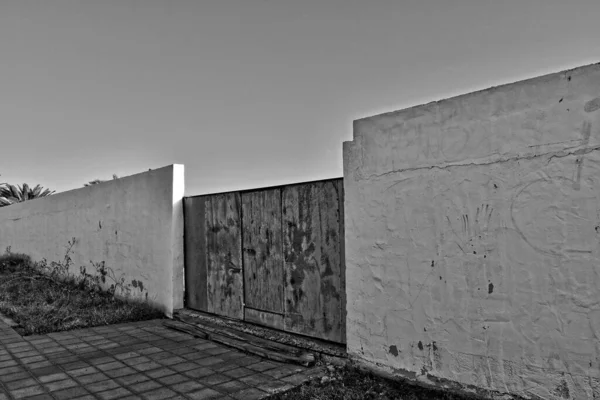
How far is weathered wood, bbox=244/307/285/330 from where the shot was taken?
15.7 ft

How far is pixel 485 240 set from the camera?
2967mm

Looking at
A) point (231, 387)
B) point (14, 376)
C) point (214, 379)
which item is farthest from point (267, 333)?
point (14, 376)

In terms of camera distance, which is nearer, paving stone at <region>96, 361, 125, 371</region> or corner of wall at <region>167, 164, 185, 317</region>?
paving stone at <region>96, 361, 125, 371</region>

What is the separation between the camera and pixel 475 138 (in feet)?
10.00

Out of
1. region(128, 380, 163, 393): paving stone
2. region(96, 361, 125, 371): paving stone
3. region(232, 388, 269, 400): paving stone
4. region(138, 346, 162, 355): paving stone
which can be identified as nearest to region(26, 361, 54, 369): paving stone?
region(96, 361, 125, 371): paving stone

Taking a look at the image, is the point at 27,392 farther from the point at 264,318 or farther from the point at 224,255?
the point at 224,255

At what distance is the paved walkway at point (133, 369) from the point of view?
349cm

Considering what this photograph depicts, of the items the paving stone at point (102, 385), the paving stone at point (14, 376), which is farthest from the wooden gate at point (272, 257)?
the paving stone at point (14, 376)

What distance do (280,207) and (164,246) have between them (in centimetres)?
254

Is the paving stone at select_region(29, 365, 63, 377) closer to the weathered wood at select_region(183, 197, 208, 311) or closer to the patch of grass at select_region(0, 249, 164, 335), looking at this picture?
the patch of grass at select_region(0, 249, 164, 335)

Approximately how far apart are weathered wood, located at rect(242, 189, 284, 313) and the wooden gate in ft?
0.04

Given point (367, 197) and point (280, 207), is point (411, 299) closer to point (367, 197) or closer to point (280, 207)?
point (367, 197)

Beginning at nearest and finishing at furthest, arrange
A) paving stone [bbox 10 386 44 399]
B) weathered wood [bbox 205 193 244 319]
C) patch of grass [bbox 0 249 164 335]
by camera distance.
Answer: paving stone [bbox 10 386 44 399] < weathered wood [bbox 205 193 244 319] < patch of grass [bbox 0 249 164 335]

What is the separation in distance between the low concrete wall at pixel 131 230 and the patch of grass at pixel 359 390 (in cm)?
335
